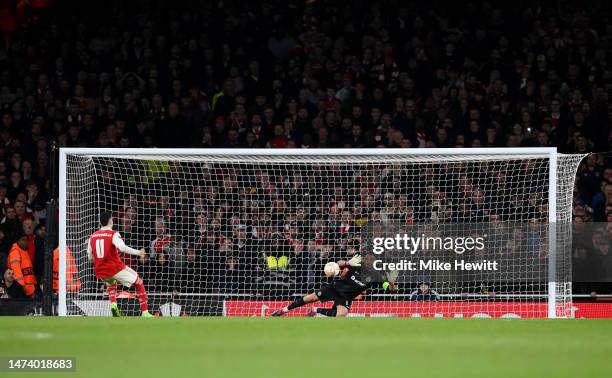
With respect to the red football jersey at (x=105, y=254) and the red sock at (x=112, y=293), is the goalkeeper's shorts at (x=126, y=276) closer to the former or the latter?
the red football jersey at (x=105, y=254)

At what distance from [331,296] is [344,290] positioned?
17cm

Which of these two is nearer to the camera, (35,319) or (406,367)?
(406,367)

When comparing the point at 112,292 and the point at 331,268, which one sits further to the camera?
the point at 331,268

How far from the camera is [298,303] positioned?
10.7 m

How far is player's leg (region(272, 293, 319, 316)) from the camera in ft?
34.9

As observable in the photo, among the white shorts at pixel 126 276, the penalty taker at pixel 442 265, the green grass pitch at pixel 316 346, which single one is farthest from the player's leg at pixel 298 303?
the green grass pitch at pixel 316 346

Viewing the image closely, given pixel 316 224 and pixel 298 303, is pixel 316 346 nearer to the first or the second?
pixel 298 303

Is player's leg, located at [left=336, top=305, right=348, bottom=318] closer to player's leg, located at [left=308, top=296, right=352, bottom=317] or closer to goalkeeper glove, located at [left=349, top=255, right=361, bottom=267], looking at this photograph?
player's leg, located at [left=308, top=296, right=352, bottom=317]

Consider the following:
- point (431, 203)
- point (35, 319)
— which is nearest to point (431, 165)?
point (431, 203)

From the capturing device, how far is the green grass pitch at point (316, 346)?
5.29 metres

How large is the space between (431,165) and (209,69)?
4305 mm

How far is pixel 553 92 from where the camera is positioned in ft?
46.1

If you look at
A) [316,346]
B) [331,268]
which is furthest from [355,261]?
[316,346]

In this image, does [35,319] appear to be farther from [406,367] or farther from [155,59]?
[155,59]
